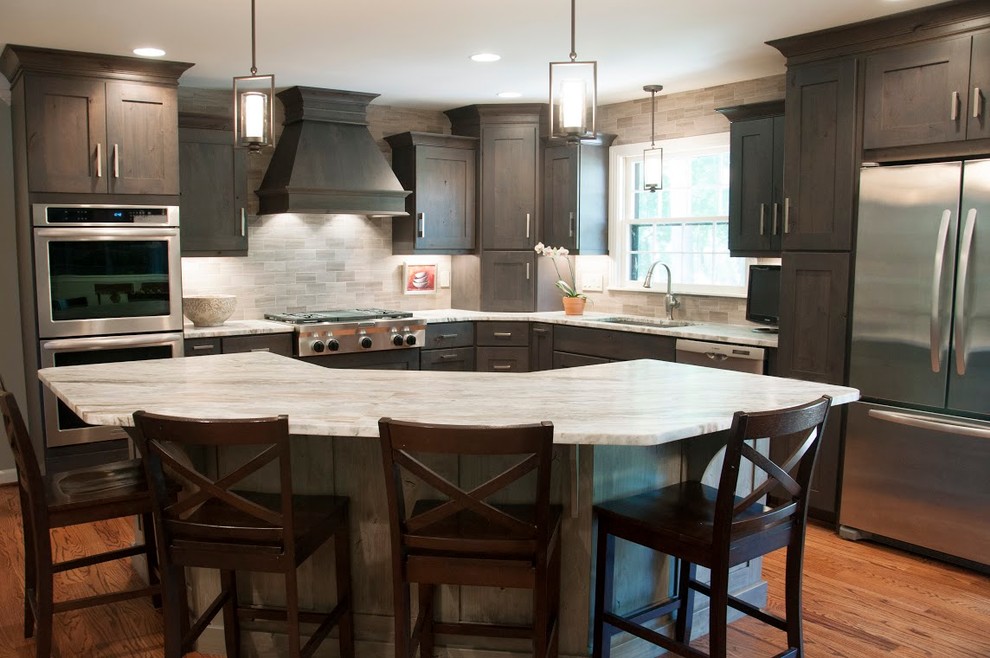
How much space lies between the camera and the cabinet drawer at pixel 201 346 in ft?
16.9

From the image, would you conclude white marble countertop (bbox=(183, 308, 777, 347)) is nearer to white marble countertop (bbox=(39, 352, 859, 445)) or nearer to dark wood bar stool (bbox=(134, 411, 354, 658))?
white marble countertop (bbox=(39, 352, 859, 445))

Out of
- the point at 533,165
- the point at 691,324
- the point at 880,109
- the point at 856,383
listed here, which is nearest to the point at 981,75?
the point at 880,109

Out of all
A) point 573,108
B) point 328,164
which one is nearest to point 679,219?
point 328,164

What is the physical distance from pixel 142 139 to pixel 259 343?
137 cm

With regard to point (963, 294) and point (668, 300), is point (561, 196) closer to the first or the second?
point (668, 300)

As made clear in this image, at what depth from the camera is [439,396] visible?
9.16ft

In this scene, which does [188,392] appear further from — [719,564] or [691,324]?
[691,324]

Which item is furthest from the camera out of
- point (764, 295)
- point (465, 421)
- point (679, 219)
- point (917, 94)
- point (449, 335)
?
point (449, 335)

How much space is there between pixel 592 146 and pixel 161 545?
475 centimetres

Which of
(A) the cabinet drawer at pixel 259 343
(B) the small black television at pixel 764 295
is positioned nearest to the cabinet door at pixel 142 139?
(A) the cabinet drawer at pixel 259 343

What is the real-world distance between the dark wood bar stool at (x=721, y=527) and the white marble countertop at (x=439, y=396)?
0.67ft

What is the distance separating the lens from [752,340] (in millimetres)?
4676

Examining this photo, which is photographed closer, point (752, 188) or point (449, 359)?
point (752, 188)

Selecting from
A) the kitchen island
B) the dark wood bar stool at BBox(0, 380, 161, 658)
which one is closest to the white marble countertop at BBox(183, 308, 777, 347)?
the kitchen island
